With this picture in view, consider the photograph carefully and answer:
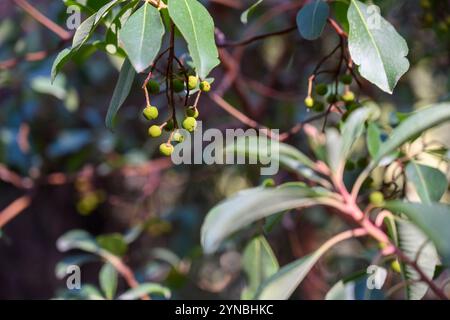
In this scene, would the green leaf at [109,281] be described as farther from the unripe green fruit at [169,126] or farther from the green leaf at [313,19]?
the green leaf at [313,19]

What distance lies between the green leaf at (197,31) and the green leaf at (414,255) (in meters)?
0.47

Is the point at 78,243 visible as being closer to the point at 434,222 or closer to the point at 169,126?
the point at 169,126

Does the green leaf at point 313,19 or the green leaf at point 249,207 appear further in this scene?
the green leaf at point 313,19

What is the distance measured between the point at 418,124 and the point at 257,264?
580 millimetres

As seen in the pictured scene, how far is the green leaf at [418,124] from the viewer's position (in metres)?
0.95

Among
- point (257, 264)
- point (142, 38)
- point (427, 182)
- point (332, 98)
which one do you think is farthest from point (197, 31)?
point (257, 264)

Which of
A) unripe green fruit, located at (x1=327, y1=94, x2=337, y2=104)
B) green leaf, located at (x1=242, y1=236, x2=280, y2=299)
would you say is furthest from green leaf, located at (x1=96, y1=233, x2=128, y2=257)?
unripe green fruit, located at (x1=327, y1=94, x2=337, y2=104)

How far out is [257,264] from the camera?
1.45 meters

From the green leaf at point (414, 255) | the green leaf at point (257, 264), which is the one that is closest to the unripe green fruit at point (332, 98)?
the green leaf at point (414, 255)

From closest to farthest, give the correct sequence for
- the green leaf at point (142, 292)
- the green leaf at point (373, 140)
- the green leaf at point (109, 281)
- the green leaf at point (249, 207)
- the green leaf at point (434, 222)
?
the green leaf at point (434, 222) → the green leaf at point (249, 207) → the green leaf at point (373, 140) → the green leaf at point (142, 292) → the green leaf at point (109, 281)

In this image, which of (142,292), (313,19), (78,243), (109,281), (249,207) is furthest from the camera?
(78,243)

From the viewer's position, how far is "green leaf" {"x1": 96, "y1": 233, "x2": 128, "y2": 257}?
68.6 inches
